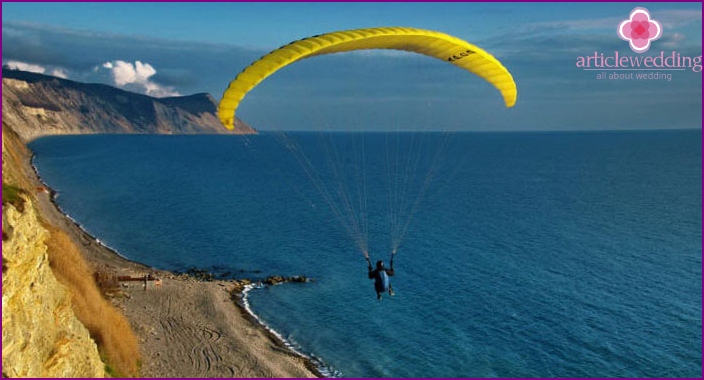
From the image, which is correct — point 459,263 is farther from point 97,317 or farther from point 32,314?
point 32,314

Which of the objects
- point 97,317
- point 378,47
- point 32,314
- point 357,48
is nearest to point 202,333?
point 97,317

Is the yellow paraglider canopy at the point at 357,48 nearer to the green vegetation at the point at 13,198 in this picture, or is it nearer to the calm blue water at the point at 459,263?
the green vegetation at the point at 13,198

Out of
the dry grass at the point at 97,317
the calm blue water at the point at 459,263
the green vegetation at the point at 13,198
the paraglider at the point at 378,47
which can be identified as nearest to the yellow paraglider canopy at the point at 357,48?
the paraglider at the point at 378,47

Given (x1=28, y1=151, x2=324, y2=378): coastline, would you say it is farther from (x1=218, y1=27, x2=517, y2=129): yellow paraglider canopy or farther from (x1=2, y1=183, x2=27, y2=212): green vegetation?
(x1=218, y1=27, x2=517, y2=129): yellow paraglider canopy

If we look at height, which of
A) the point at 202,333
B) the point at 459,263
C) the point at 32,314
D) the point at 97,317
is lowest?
the point at 202,333

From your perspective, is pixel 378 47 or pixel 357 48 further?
pixel 378 47

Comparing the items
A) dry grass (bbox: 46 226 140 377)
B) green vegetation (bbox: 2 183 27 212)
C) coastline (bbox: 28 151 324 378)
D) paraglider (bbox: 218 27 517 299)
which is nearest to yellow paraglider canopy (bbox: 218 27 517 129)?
paraglider (bbox: 218 27 517 299)
